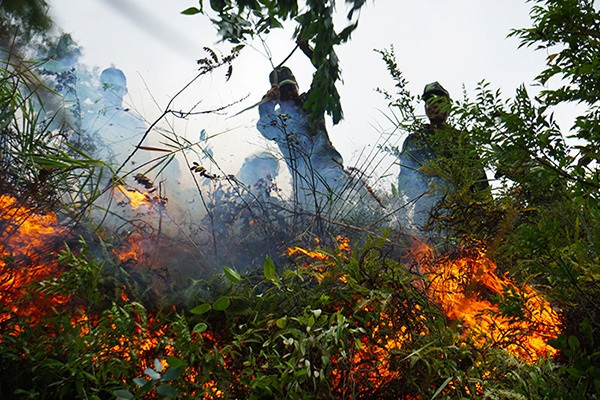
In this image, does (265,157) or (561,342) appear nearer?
(561,342)

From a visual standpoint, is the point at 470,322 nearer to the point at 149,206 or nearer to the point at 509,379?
the point at 509,379

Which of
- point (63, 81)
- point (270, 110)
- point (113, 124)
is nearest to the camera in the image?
point (63, 81)

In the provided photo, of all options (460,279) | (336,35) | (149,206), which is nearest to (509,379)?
(460,279)

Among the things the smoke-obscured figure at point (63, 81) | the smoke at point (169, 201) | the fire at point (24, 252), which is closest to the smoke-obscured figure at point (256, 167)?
the smoke at point (169, 201)

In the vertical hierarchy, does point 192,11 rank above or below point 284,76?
below

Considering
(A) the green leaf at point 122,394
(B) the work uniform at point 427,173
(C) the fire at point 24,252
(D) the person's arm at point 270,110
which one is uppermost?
(D) the person's arm at point 270,110

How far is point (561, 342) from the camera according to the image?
83 centimetres

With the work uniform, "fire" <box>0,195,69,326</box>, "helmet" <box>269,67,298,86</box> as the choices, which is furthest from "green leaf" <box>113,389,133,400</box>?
"helmet" <box>269,67,298,86</box>

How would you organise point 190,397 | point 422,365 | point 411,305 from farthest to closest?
point 411,305 → point 422,365 → point 190,397

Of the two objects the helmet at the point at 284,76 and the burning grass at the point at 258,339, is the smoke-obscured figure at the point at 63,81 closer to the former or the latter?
the burning grass at the point at 258,339

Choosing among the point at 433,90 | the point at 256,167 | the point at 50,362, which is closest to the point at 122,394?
the point at 50,362

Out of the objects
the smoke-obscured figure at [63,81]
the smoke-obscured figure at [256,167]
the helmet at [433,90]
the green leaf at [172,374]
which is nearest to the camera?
the green leaf at [172,374]

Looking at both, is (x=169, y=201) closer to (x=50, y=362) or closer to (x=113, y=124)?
(x=113, y=124)

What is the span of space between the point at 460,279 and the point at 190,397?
1.22m
